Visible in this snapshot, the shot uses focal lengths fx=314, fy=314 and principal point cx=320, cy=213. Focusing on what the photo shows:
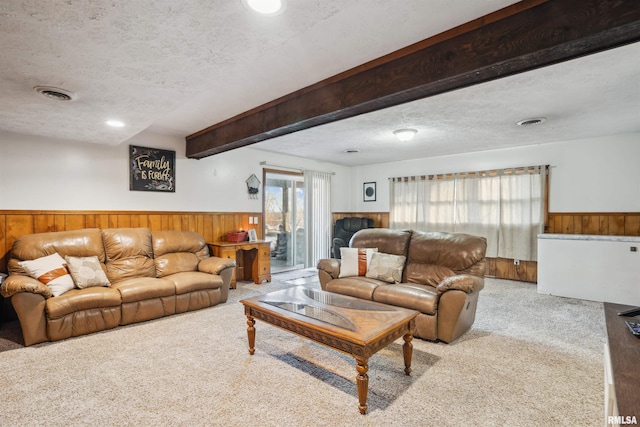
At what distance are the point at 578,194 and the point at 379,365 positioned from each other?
4695 millimetres

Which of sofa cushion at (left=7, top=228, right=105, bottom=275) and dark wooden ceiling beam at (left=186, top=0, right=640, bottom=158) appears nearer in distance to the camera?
dark wooden ceiling beam at (left=186, top=0, right=640, bottom=158)

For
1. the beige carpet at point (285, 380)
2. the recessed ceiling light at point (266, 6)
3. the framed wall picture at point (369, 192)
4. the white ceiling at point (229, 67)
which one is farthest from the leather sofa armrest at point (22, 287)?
the framed wall picture at point (369, 192)

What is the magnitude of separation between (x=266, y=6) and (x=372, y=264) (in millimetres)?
2865

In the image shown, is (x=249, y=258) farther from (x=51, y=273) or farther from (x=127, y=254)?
(x=51, y=273)

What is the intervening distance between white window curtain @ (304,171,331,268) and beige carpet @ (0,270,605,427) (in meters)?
3.54

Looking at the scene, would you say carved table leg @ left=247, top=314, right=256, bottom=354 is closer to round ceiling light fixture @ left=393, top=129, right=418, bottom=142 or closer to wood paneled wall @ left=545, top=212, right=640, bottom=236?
round ceiling light fixture @ left=393, top=129, right=418, bottom=142

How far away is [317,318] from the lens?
229cm

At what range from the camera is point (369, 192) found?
298 inches

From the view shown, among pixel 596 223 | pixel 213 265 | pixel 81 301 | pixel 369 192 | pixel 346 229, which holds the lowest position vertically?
pixel 81 301

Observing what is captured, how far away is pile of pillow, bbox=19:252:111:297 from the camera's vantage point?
10.2 ft

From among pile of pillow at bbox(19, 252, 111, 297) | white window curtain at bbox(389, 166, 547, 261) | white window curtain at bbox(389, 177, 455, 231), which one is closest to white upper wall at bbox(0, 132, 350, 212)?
pile of pillow at bbox(19, 252, 111, 297)

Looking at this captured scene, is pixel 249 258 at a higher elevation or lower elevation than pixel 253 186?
lower

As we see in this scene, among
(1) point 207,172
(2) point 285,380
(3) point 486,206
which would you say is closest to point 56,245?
(1) point 207,172

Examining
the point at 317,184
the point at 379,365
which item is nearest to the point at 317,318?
the point at 379,365
